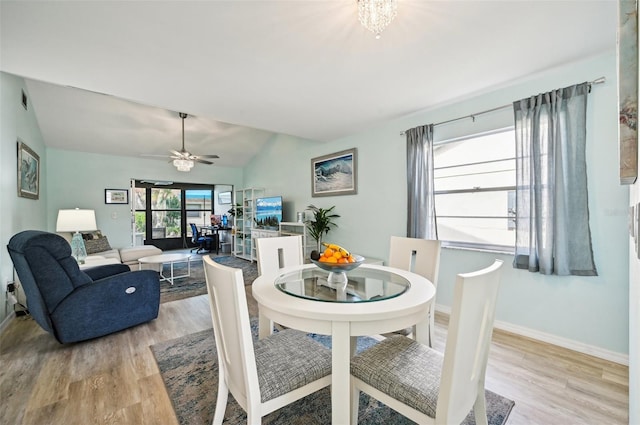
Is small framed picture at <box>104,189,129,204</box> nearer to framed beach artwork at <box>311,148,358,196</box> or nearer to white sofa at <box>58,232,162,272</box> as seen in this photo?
white sofa at <box>58,232,162,272</box>

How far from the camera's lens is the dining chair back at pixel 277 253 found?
215cm

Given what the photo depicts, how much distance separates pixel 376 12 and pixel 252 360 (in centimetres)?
185

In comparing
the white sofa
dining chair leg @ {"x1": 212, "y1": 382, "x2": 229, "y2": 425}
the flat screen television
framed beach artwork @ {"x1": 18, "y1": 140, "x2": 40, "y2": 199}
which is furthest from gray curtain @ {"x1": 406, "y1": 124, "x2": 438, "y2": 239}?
framed beach artwork @ {"x1": 18, "y1": 140, "x2": 40, "y2": 199}

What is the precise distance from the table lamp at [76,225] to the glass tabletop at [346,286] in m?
3.31

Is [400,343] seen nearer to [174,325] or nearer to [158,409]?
[158,409]

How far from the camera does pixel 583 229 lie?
Result: 2.15 meters

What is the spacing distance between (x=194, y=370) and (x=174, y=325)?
1.01 m

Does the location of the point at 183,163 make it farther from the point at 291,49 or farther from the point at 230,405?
the point at 230,405

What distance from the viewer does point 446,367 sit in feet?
3.07

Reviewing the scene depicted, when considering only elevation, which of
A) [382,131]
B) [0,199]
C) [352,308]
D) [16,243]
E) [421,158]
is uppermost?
[382,131]

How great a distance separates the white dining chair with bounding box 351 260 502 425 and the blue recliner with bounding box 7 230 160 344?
2.39 m

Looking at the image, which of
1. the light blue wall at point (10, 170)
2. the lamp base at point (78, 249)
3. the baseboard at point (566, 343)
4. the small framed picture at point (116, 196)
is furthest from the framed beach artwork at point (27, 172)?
the baseboard at point (566, 343)

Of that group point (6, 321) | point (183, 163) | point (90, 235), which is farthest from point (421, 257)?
point (90, 235)

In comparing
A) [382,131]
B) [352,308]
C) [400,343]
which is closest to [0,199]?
[352,308]
